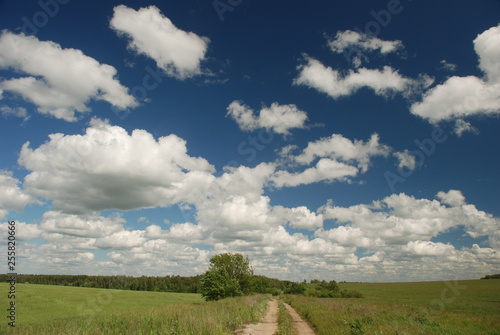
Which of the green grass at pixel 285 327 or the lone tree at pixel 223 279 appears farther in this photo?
the lone tree at pixel 223 279

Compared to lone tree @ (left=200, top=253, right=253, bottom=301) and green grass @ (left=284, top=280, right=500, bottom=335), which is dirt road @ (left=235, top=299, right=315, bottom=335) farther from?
lone tree @ (left=200, top=253, right=253, bottom=301)

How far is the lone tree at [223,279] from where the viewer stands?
139ft

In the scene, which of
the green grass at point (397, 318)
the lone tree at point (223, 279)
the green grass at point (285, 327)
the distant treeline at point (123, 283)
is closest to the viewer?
the green grass at point (397, 318)

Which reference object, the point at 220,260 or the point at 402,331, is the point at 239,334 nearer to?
the point at 402,331

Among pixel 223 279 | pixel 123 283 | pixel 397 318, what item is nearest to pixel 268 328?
pixel 397 318

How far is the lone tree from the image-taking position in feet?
139

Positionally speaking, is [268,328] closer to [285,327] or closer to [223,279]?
[285,327]

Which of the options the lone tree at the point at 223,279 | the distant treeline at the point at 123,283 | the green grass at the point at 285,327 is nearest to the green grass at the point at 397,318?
the green grass at the point at 285,327

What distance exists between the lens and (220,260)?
4950 cm

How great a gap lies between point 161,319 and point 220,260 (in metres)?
37.2

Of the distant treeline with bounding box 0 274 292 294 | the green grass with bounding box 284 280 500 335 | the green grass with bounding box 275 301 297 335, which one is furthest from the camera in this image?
the distant treeline with bounding box 0 274 292 294

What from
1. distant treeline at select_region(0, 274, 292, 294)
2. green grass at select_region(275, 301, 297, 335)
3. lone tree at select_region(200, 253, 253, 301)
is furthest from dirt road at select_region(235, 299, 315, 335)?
distant treeline at select_region(0, 274, 292, 294)

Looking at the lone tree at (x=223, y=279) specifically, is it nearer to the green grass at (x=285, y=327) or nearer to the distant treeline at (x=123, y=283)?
the green grass at (x=285, y=327)

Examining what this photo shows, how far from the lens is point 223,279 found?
43.3 meters
